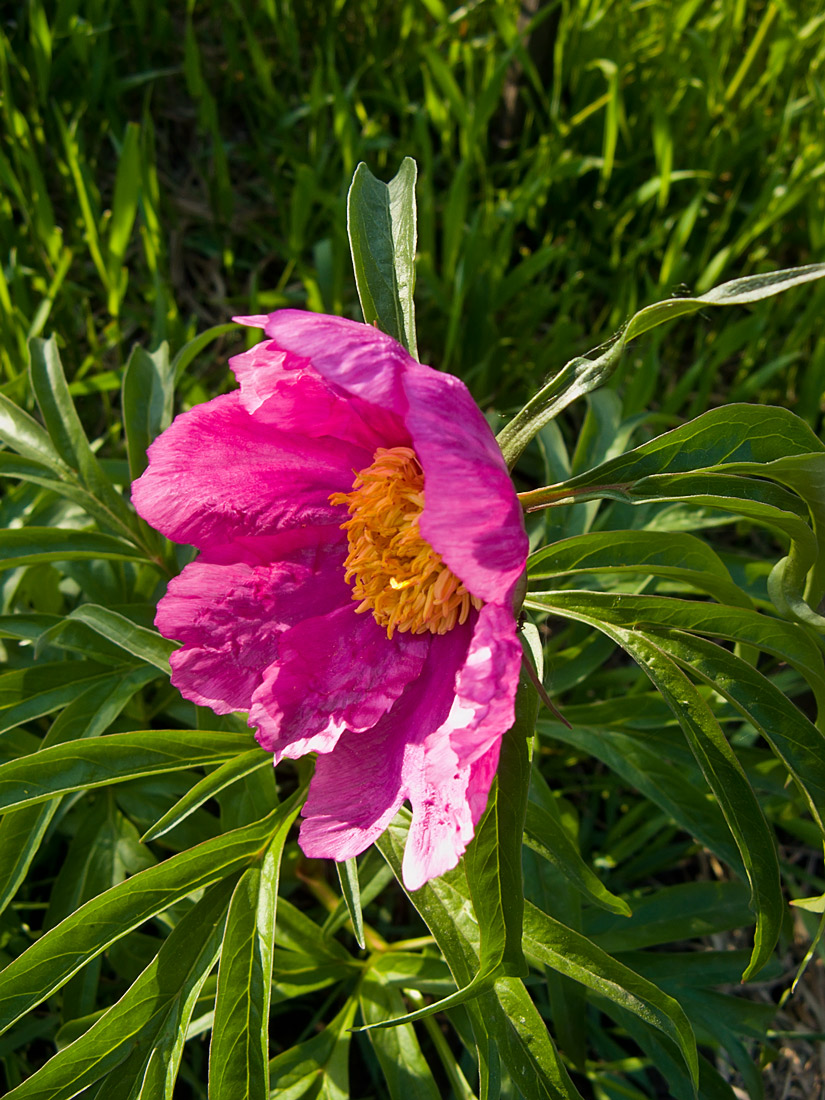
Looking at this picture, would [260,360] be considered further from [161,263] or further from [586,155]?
[586,155]

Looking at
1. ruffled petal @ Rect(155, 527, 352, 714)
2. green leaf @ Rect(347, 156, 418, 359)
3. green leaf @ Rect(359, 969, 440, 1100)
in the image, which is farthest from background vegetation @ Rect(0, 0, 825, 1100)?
green leaf @ Rect(347, 156, 418, 359)

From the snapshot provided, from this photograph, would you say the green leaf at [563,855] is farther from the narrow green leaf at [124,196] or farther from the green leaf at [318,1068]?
the narrow green leaf at [124,196]

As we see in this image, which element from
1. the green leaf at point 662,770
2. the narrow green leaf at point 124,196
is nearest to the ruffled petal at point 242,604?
the green leaf at point 662,770

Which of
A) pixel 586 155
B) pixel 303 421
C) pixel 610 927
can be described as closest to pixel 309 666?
pixel 303 421

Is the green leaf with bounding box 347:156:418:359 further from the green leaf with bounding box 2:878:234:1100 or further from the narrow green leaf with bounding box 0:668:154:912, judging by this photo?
the green leaf with bounding box 2:878:234:1100

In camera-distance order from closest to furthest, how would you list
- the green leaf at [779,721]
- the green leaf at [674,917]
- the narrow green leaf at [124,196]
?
the green leaf at [779,721] → the green leaf at [674,917] → the narrow green leaf at [124,196]

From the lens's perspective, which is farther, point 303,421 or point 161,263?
point 161,263
